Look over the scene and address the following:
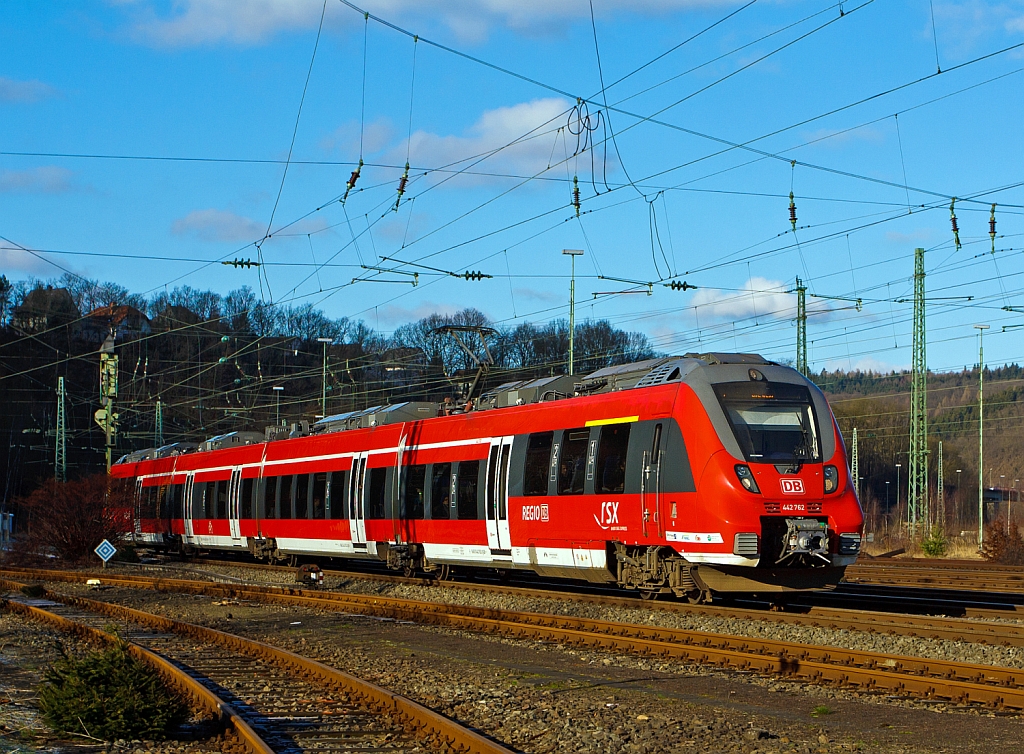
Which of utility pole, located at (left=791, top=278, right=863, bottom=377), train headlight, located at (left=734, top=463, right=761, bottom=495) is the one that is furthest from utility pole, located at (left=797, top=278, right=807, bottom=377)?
train headlight, located at (left=734, top=463, right=761, bottom=495)

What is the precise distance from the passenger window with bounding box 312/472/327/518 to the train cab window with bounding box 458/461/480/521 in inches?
288

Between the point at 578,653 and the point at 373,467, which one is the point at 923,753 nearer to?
the point at 578,653

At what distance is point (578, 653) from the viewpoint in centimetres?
1330

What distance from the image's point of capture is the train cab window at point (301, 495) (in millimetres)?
29844

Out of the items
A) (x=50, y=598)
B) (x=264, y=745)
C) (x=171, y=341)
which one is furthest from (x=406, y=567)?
(x=171, y=341)

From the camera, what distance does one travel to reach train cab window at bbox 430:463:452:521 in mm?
22875

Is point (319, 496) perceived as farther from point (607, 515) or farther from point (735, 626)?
point (735, 626)

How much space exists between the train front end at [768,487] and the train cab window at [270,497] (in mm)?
17899

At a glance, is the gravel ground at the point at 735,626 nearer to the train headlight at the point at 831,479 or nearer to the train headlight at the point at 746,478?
the train headlight at the point at 746,478

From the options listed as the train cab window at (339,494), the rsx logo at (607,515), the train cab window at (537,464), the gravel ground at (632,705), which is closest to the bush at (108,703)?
the gravel ground at (632,705)

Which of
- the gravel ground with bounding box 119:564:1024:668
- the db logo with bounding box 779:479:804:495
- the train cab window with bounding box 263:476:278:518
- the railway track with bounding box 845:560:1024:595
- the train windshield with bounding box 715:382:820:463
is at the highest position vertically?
the train windshield with bounding box 715:382:820:463

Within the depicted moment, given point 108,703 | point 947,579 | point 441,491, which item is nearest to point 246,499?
point 441,491

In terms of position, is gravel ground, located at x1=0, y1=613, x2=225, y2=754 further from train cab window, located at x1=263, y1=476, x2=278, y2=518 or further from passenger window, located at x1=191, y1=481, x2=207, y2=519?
passenger window, located at x1=191, y1=481, x2=207, y2=519

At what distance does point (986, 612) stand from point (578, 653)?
21.2 feet
